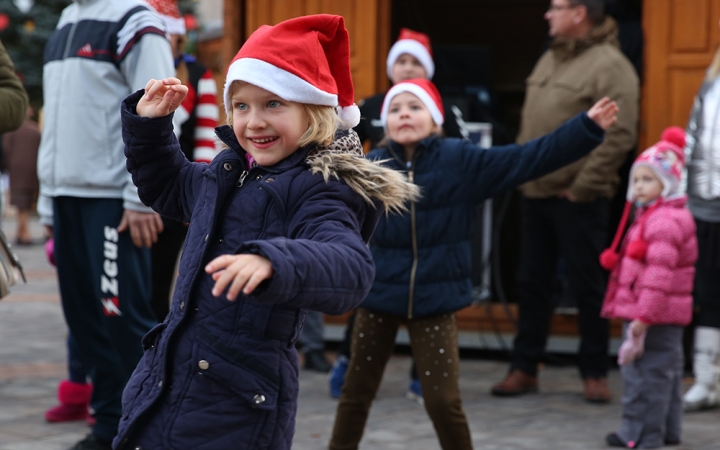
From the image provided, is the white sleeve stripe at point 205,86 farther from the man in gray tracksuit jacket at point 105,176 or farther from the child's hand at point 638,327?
the child's hand at point 638,327

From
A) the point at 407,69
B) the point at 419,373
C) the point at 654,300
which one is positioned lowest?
the point at 419,373

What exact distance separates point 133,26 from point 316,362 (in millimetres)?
3023

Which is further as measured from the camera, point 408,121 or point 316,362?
point 316,362

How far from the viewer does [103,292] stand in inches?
170

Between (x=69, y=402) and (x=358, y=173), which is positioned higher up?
(x=358, y=173)

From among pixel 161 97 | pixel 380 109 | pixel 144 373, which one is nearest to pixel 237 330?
pixel 144 373

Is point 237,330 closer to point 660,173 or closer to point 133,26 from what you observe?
point 133,26

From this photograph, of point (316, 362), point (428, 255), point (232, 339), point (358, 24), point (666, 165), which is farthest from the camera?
point (358, 24)

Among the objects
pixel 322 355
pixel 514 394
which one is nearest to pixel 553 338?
pixel 514 394

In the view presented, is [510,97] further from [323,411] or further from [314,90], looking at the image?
[314,90]

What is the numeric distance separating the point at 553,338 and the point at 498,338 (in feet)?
1.28

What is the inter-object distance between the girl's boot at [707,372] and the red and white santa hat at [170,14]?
3.46 metres

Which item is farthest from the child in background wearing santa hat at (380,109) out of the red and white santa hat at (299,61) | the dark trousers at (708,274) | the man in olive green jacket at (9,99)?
the red and white santa hat at (299,61)

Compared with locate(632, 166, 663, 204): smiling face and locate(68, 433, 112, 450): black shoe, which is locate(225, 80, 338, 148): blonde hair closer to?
locate(68, 433, 112, 450): black shoe
